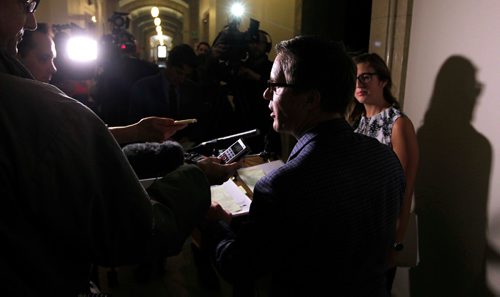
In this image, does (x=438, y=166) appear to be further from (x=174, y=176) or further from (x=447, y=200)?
(x=174, y=176)

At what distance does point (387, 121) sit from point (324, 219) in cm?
120

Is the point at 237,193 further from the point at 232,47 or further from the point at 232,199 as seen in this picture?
the point at 232,47

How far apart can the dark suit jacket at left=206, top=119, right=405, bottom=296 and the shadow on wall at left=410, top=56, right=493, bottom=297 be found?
3.14 feet

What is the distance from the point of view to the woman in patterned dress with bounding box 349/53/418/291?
2006 mm

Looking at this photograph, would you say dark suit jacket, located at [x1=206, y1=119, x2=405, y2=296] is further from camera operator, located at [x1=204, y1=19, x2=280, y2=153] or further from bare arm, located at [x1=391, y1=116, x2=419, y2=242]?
camera operator, located at [x1=204, y1=19, x2=280, y2=153]

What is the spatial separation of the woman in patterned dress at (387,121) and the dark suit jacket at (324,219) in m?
0.86

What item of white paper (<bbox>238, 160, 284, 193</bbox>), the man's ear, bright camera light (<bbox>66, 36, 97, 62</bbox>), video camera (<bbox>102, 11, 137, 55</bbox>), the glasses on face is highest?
video camera (<bbox>102, 11, 137, 55</bbox>)

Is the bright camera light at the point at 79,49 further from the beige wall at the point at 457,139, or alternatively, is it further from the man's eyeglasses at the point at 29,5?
the man's eyeglasses at the point at 29,5

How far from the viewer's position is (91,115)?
752 mm

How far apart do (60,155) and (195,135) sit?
2.68 meters

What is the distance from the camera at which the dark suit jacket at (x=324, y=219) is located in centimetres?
104

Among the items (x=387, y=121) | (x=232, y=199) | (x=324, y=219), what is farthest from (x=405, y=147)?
(x=324, y=219)

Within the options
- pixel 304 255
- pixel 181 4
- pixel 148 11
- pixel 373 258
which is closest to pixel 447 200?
pixel 373 258

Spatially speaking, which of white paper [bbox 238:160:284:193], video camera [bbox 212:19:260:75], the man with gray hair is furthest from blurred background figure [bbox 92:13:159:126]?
the man with gray hair
